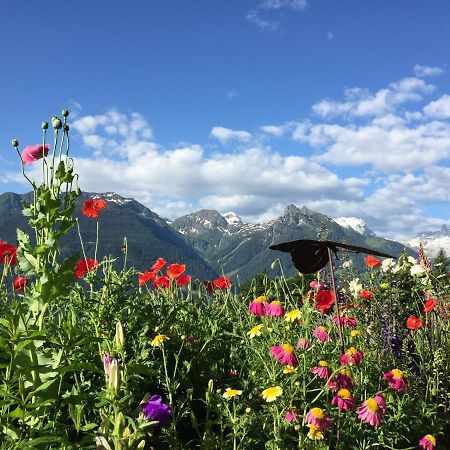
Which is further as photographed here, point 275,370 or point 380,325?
point 380,325

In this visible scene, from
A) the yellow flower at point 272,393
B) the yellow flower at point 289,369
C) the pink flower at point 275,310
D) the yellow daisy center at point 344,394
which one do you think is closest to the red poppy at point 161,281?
the pink flower at point 275,310

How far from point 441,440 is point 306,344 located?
1242 millimetres

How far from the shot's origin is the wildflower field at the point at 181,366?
1579 mm

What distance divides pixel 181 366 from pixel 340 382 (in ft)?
3.25

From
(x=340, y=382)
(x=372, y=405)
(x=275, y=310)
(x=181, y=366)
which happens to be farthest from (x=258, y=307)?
(x=372, y=405)

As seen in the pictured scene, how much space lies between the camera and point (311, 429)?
216 centimetres

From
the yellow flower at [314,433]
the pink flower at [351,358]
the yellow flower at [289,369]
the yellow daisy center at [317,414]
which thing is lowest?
the yellow flower at [314,433]

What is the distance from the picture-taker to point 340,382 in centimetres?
233

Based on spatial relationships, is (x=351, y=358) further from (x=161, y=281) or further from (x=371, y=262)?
(x=371, y=262)

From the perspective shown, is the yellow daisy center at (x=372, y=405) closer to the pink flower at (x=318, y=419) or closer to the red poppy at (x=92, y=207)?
the pink flower at (x=318, y=419)

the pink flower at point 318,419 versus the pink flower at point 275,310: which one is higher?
the pink flower at point 275,310

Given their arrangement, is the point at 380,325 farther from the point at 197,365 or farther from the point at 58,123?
the point at 58,123

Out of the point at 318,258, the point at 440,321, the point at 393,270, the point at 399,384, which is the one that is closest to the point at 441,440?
the point at 399,384

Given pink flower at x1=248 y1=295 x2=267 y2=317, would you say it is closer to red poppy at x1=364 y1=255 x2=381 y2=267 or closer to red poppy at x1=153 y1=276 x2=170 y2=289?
red poppy at x1=153 y1=276 x2=170 y2=289
